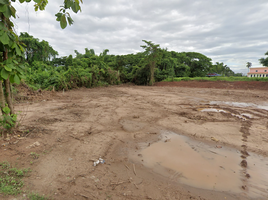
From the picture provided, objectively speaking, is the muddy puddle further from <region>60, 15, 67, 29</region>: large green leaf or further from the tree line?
the tree line

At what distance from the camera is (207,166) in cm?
292

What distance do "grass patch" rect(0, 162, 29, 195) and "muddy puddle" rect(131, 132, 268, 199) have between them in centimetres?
186

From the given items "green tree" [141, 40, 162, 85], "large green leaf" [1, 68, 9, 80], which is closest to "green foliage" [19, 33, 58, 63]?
"green tree" [141, 40, 162, 85]

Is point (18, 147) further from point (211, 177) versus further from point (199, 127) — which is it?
point (199, 127)

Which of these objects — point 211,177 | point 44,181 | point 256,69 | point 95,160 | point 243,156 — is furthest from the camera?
point 256,69

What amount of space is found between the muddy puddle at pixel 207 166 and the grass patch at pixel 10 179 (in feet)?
6.09

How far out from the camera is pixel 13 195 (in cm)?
193

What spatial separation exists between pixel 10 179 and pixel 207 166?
10.5 feet

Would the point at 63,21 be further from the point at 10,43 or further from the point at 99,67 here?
the point at 99,67

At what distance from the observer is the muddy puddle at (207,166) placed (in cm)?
242

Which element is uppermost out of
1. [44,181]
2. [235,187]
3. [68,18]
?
[68,18]

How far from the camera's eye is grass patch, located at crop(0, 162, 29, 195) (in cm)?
197

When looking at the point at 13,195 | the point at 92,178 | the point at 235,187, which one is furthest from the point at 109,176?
the point at 235,187

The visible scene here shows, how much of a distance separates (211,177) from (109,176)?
170 centimetres
